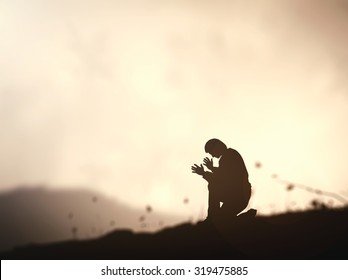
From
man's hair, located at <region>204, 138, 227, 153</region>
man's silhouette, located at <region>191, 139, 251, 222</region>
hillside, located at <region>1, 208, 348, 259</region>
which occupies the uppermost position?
man's hair, located at <region>204, 138, 227, 153</region>

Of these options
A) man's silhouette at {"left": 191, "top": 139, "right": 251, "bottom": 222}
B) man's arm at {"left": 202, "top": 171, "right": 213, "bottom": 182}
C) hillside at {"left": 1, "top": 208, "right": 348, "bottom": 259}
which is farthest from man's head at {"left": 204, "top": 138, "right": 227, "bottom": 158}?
hillside at {"left": 1, "top": 208, "right": 348, "bottom": 259}

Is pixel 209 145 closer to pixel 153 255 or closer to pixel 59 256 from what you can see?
pixel 153 255

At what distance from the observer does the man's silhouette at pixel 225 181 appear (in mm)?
9672

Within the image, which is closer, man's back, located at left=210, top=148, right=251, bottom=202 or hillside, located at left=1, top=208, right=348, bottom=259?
hillside, located at left=1, top=208, right=348, bottom=259

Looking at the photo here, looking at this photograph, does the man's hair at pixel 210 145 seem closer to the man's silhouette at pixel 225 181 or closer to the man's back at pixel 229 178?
the man's silhouette at pixel 225 181

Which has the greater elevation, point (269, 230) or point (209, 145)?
point (209, 145)

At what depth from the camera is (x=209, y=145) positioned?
962cm

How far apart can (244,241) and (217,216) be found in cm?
99

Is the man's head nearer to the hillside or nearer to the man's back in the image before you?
the man's back

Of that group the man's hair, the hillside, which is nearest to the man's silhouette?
the man's hair

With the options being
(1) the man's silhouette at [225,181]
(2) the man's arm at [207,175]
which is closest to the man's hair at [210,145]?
(1) the man's silhouette at [225,181]

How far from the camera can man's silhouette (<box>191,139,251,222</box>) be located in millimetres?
9672

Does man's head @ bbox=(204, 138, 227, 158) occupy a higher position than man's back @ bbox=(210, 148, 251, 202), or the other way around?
man's head @ bbox=(204, 138, 227, 158)
